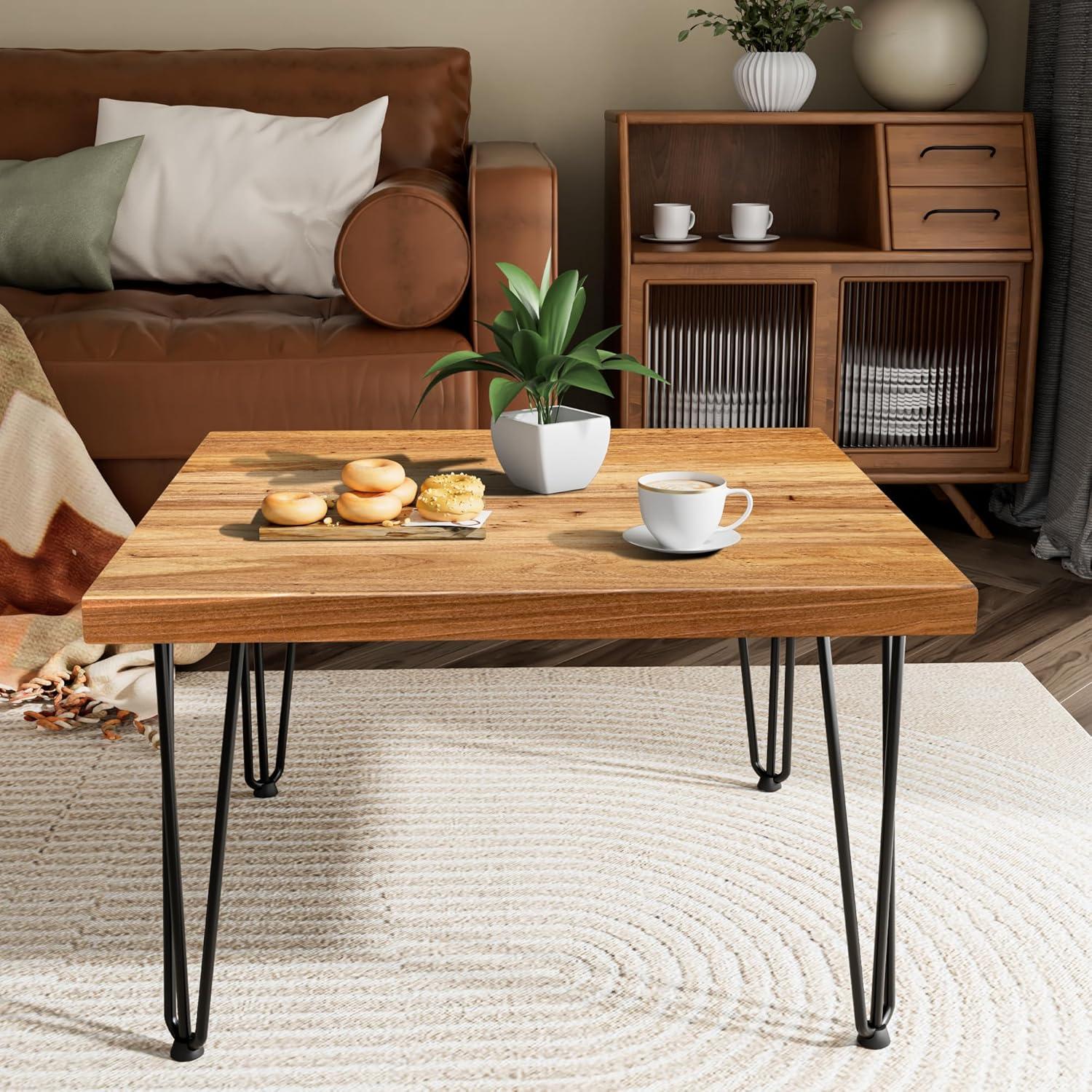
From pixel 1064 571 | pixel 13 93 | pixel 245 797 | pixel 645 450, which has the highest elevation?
pixel 13 93

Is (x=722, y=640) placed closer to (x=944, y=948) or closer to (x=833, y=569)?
(x=944, y=948)

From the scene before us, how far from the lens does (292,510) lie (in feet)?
3.84

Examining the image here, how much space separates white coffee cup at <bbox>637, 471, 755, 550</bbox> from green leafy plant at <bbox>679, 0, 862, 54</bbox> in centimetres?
184

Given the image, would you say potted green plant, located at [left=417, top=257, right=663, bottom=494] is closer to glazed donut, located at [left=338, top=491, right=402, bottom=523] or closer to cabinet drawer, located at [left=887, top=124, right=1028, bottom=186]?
glazed donut, located at [left=338, top=491, right=402, bottom=523]

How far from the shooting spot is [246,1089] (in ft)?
3.56

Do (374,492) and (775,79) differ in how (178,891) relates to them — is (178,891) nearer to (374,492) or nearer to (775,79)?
(374,492)

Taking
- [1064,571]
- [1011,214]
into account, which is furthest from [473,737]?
[1011,214]

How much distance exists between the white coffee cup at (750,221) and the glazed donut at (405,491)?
1.65 metres

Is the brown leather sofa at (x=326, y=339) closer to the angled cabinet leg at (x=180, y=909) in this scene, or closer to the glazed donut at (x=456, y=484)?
the glazed donut at (x=456, y=484)

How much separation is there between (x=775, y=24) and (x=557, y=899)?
2.01m

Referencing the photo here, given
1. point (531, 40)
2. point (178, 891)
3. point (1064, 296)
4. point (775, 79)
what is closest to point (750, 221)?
point (775, 79)

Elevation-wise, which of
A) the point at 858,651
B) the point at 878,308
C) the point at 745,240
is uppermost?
the point at 745,240

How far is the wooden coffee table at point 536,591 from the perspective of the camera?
1018 mm

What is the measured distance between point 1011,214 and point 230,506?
1854 millimetres
